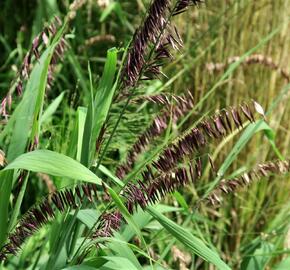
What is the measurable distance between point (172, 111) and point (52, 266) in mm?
368

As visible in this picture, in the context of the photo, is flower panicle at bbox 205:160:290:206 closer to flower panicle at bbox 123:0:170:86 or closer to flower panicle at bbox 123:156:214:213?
flower panicle at bbox 123:156:214:213

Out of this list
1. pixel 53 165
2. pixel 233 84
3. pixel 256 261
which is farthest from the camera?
pixel 233 84

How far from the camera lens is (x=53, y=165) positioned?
115 centimetres

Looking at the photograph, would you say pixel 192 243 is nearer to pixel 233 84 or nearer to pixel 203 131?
pixel 203 131

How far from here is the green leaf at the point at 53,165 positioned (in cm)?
113

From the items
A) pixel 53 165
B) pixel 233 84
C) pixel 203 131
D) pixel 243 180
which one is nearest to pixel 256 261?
pixel 243 180

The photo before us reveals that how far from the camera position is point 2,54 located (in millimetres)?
3137

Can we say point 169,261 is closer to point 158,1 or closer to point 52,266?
point 52,266

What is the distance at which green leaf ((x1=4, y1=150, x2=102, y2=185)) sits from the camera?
1126 mm

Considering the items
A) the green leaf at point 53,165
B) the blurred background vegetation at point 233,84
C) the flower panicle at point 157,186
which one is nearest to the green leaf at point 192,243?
the flower panicle at point 157,186

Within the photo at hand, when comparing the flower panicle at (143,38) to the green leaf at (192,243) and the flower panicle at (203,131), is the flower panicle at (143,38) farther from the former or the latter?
the green leaf at (192,243)

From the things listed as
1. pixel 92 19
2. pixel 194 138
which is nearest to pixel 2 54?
pixel 92 19

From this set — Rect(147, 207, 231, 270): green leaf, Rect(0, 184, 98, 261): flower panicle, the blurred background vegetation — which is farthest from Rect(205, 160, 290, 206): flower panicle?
the blurred background vegetation

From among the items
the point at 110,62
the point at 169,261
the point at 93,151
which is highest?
the point at 110,62
